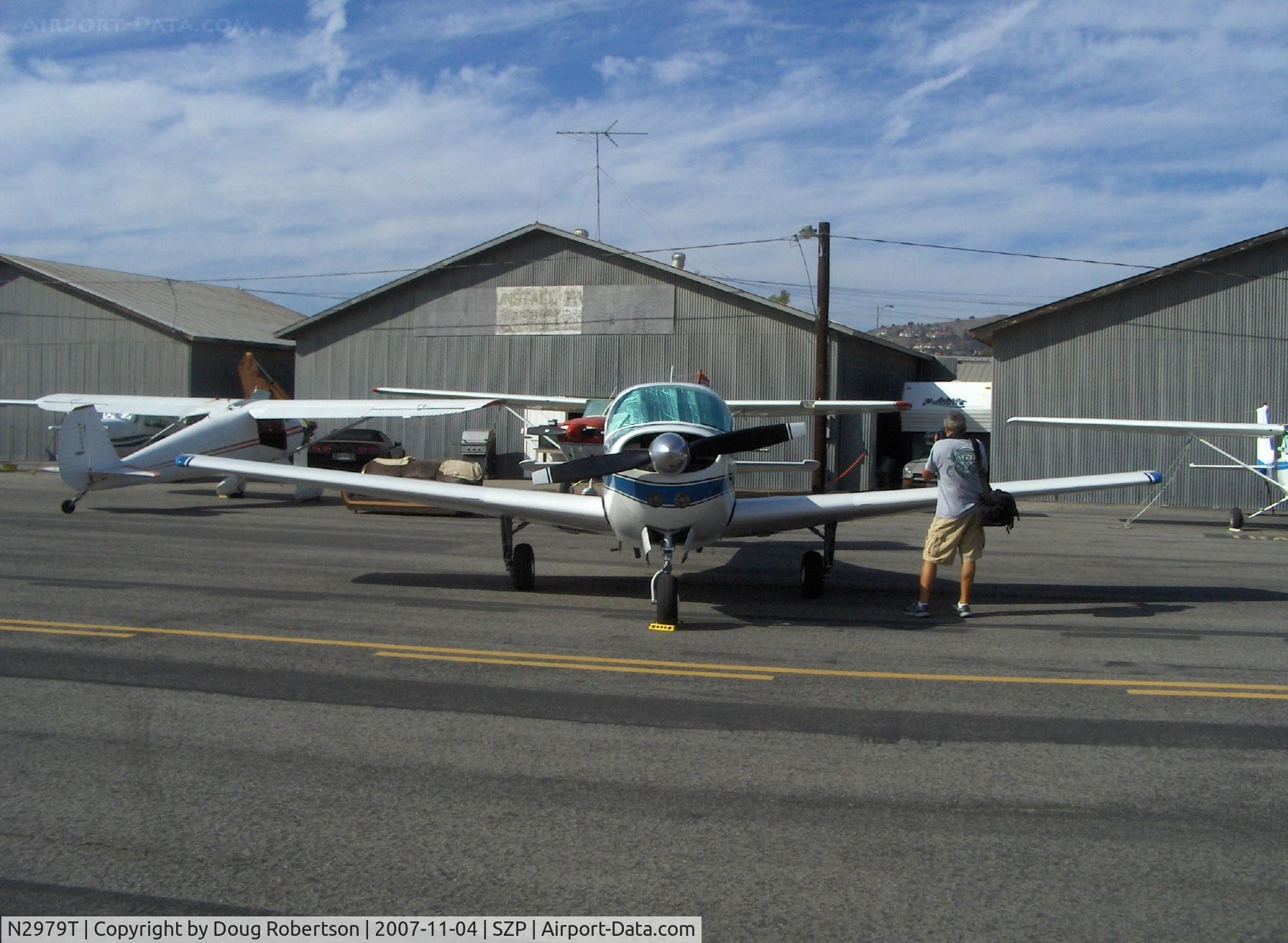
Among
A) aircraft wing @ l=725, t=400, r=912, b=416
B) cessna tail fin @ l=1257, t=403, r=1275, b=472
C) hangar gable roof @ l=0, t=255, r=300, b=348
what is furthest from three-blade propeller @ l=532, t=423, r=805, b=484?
hangar gable roof @ l=0, t=255, r=300, b=348

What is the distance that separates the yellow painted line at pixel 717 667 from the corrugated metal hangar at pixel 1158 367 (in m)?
23.0

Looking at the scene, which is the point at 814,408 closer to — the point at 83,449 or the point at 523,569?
the point at 523,569

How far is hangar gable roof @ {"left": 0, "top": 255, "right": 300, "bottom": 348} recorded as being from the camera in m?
39.3

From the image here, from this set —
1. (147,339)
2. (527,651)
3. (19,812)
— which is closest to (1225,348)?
(527,651)

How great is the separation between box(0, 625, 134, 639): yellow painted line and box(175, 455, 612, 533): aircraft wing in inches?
110

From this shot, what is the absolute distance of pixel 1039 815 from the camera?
4633mm

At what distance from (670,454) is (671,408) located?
3.14 feet

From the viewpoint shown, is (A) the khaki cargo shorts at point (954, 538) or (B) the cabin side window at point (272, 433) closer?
(A) the khaki cargo shorts at point (954, 538)

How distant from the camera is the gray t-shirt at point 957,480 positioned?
9531 millimetres

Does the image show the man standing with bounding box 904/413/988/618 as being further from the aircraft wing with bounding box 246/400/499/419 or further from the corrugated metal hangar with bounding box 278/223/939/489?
the corrugated metal hangar with bounding box 278/223/939/489

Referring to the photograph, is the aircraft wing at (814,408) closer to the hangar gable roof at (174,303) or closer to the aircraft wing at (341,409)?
the aircraft wing at (341,409)

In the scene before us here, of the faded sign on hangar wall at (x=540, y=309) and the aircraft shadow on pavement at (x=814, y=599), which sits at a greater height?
the faded sign on hangar wall at (x=540, y=309)

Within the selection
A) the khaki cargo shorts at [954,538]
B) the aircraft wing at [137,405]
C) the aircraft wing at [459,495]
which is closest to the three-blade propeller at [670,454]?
the aircraft wing at [459,495]

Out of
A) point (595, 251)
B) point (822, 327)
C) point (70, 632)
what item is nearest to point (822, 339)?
point (822, 327)
